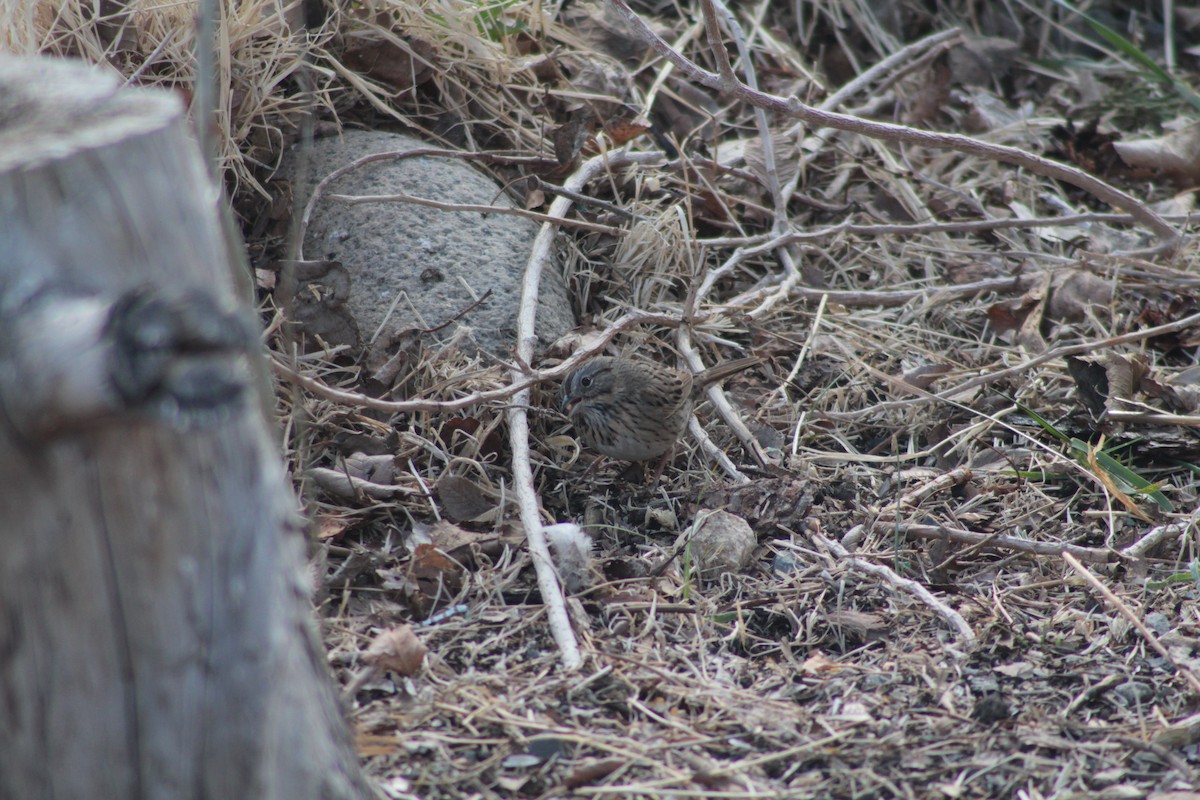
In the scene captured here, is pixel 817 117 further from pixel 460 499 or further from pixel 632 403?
pixel 460 499

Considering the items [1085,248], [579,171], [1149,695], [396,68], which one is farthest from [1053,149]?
[1149,695]

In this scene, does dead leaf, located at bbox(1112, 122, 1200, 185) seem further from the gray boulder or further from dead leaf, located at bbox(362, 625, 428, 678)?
dead leaf, located at bbox(362, 625, 428, 678)

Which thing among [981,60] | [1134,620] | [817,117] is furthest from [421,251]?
[981,60]

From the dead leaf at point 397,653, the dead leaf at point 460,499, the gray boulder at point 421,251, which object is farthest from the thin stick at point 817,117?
the dead leaf at point 397,653

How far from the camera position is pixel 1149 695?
301 cm

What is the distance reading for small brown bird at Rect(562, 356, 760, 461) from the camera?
4039mm

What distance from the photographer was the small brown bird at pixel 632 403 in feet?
13.3

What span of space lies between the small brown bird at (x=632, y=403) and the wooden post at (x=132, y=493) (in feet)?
7.22

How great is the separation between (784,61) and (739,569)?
→ 12.8 ft

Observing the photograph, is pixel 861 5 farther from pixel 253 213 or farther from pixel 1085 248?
pixel 253 213

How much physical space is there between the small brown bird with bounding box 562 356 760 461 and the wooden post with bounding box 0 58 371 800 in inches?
86.6

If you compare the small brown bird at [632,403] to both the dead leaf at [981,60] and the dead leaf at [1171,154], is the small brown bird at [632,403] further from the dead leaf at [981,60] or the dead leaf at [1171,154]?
the dead leaf at [981,60]

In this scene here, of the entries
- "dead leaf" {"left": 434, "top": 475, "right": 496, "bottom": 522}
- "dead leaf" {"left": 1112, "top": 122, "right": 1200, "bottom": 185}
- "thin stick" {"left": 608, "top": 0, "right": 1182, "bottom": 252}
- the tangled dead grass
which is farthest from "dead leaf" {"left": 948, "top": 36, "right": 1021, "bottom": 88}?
"dead leaf" {"left": 434, "top": 475, "right": 496, "bottom": 522}


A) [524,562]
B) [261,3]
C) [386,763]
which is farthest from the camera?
[261,3]
